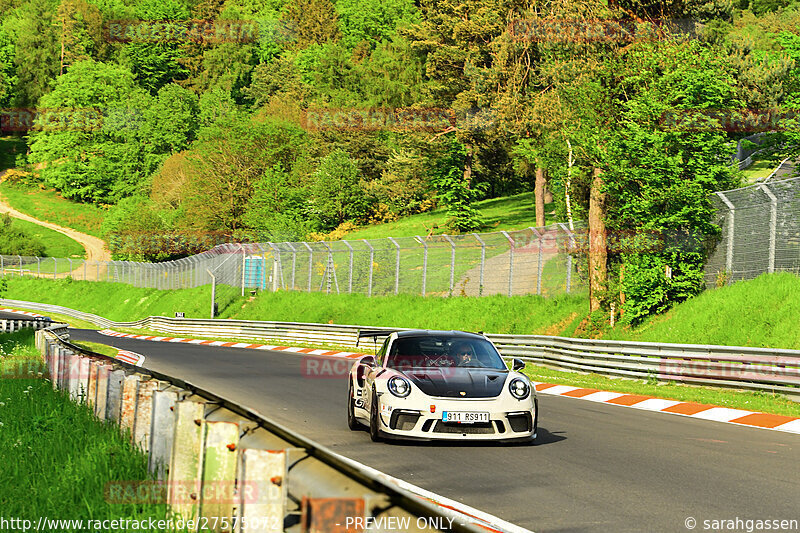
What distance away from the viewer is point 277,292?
52406 millimetres

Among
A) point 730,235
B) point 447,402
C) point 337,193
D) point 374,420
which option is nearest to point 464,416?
point 447,402

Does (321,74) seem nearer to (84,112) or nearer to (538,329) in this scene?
(84,112)

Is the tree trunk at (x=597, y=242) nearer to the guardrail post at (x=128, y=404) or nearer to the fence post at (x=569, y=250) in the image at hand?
the fence post at (x=569, y=250)

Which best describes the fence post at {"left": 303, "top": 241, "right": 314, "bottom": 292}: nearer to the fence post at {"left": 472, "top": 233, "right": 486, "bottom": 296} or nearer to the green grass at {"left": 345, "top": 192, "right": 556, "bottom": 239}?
the fence post at {"left": 472, "top": 233, "right": 486, "bottom": 296}

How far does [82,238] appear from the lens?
116 meters

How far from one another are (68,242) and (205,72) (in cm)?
6560

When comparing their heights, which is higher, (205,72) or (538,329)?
(205,72)

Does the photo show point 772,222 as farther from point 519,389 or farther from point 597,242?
point 519,389

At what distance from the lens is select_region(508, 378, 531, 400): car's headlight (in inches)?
434

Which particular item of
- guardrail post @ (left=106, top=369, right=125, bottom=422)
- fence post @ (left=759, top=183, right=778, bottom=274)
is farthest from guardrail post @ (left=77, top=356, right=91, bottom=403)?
fence post @ (left=759, top=183, right=778, bottom=274)

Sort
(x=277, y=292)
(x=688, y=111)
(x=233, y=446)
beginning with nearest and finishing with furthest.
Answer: (x=233, y=446), (x=688, y=111), (x=277, y=292)

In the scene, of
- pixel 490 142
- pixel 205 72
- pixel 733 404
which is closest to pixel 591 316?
pixel 733 404

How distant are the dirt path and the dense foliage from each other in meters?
6.01

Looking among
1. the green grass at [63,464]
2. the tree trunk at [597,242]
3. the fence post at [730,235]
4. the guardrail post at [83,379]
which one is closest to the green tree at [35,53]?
the tree trunk at [597,242]
